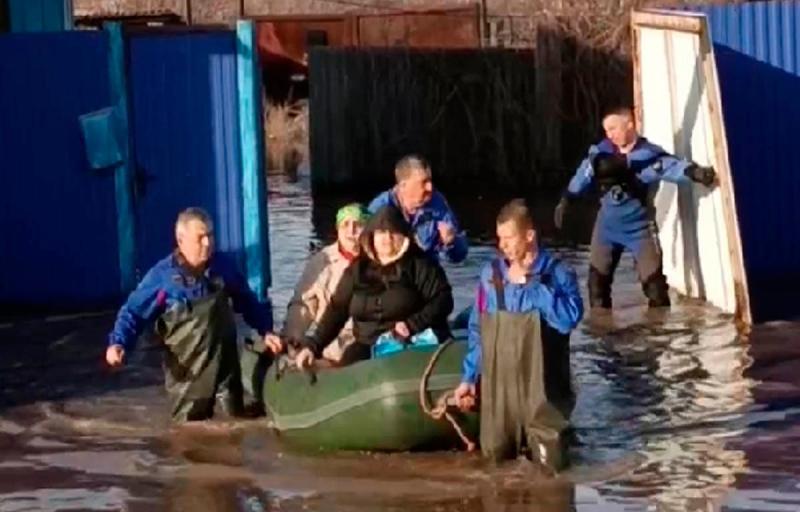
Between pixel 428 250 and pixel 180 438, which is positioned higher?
pixel 428 250

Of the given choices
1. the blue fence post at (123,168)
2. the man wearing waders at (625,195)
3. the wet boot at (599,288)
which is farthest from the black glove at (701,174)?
the blue fence post at (123,168)

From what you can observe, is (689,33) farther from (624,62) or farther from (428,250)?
(624,62)

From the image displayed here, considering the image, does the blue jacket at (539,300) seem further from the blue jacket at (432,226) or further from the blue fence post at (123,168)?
the blue fence post at (123,168)

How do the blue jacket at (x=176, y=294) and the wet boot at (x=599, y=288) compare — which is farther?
the wet boot at (x=599, y=288)

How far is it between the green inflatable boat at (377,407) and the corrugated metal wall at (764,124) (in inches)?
243

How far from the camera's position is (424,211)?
483 inches

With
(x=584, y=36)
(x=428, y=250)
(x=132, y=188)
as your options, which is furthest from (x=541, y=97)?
(x=428, y=250)

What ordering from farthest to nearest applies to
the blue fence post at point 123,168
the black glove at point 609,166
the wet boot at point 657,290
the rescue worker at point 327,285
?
the blue fence post at point 123,168 < the wet boot at point 657,290 < the black glove at point 609,166 < the rescue worker at point 327,285

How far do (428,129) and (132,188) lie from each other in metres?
11.5

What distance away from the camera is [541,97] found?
2661cm

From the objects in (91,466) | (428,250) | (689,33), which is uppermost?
(689,33)

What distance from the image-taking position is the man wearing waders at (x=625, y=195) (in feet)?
49.8

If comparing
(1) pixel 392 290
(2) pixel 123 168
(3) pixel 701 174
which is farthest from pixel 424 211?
(2) pixel 123 168

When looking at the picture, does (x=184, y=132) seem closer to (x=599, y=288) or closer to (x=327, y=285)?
(x=599, y=288)
